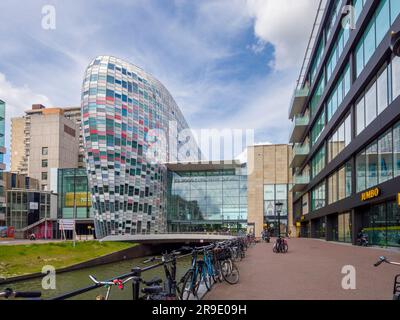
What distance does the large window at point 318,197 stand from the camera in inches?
1624

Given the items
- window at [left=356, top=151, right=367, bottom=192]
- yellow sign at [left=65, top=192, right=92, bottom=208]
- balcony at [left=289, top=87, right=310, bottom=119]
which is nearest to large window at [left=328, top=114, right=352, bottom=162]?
window at [left=356, top=151, right=367, bottom=192]

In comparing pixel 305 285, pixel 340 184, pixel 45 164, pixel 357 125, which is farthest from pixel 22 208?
pixel 305 285

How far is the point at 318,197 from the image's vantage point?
4419cm

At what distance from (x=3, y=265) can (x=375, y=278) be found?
2405 centimetres

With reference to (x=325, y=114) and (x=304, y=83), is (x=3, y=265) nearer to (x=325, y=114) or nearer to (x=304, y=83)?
(x=325, y=114)

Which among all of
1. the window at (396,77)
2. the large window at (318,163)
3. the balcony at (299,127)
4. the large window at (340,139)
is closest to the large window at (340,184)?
the large window at (340,139)

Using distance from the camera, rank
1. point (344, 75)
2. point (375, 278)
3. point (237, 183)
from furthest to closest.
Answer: point (237, 183) → point (344, 75) → point (375, 278)

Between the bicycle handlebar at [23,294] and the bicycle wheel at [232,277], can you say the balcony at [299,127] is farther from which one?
the bicycle handlebar at [23,294]

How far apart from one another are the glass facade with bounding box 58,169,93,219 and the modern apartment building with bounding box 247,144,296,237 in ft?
100

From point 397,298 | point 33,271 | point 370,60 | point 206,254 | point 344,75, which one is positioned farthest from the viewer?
point 344,75

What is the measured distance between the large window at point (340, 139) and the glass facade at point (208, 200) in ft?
117

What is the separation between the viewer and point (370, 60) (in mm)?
23516

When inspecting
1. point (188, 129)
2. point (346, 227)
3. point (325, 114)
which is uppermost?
point (188, 129)
